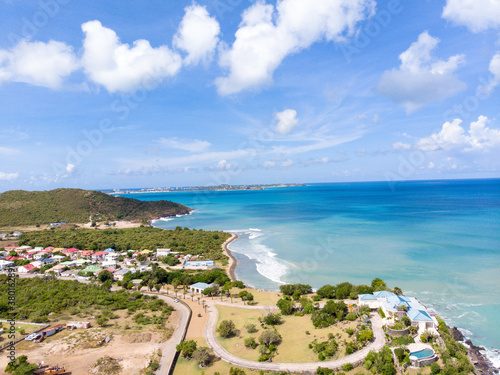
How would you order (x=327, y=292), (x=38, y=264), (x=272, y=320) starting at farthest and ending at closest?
1. (x=38, y=264)
2. (x=327, y=292)
3. (x=272, y=320)

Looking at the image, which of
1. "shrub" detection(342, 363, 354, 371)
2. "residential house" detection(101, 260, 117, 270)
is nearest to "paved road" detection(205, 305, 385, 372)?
"shrub" detection(342, 363, 354, 371)

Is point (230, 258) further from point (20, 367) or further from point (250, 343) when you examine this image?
point (20, 367)

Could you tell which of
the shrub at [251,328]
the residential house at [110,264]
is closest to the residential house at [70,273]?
the residential house at [110,264]

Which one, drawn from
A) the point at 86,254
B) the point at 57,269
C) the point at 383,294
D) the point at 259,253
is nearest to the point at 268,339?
the point at 383,294

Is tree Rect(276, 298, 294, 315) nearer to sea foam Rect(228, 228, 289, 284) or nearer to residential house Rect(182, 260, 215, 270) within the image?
sea foam Rect(228, 228, 289, 284)

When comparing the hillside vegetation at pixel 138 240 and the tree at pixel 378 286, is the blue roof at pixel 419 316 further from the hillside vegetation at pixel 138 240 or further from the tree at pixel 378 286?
the hillside vegetation at pixel 138 240

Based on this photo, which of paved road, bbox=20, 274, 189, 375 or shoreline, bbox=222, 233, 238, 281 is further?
shoreline, bbox=222, 233, 238, 281

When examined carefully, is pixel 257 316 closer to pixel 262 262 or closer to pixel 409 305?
pixel 409 305
